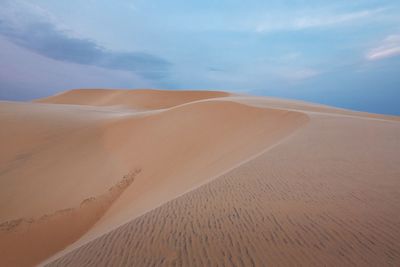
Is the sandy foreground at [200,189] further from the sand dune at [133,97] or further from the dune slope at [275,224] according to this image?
the sand dune at [133,97]

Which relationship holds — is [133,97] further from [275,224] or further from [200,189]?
[275,224]

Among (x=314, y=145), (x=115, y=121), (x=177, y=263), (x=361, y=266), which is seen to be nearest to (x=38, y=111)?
(x=115, y=121)

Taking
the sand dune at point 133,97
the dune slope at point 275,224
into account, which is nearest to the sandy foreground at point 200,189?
the dune slope at point 275,224

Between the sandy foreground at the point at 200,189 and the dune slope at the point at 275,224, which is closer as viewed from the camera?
the dune slope at the point at 275,224

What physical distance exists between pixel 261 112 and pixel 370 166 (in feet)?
24.2

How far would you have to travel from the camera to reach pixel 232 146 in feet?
29.5

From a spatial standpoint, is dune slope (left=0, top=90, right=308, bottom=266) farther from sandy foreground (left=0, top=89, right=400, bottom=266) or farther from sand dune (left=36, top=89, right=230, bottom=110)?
sand dune (left=36, top=89, right=230, bottom=110)

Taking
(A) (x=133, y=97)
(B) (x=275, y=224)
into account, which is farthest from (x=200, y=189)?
(A) (x=133, y=97)

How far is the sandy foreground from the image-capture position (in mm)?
2570

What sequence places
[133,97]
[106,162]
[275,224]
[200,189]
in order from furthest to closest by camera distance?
[133,97] → [106,162] → [200,189] → [275,224]

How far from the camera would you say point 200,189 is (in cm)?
434

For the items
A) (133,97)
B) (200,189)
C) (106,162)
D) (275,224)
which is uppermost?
(275,224)

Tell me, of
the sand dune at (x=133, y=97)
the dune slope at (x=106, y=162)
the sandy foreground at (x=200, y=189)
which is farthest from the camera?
the sand dune at (x=133, y=97)

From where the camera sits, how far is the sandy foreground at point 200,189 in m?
2.57
